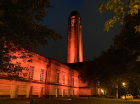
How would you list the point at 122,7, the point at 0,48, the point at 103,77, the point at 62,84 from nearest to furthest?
the point at 122,7 < the point at 0,48 < the point at 103,77 < the point at 62,84

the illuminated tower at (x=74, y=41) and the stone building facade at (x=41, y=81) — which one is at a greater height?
the illuminated tower at (x=74, y=41)

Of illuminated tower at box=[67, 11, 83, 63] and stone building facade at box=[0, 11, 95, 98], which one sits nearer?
stone building facade at box=[0, 11, 95, 98]

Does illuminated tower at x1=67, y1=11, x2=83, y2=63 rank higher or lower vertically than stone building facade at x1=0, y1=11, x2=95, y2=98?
higher

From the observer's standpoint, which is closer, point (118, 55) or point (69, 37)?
point (118, 55)

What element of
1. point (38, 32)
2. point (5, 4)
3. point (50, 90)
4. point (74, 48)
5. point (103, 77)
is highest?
point (74, 48)

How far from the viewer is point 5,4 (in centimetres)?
885

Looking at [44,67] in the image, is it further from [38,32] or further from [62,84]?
[38,32]

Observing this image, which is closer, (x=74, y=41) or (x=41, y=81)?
(x=41, y=81)

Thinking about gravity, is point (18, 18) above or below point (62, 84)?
above

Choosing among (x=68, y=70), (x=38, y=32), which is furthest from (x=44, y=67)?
(x=38, y=32)

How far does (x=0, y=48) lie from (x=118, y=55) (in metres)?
15.8

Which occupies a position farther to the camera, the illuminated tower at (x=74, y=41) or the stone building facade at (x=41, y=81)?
the illuminated tower at (x=74, y=41)

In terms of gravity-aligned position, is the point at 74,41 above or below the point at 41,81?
above

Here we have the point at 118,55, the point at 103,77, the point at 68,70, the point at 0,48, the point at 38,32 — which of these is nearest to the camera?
the point at 0,48
